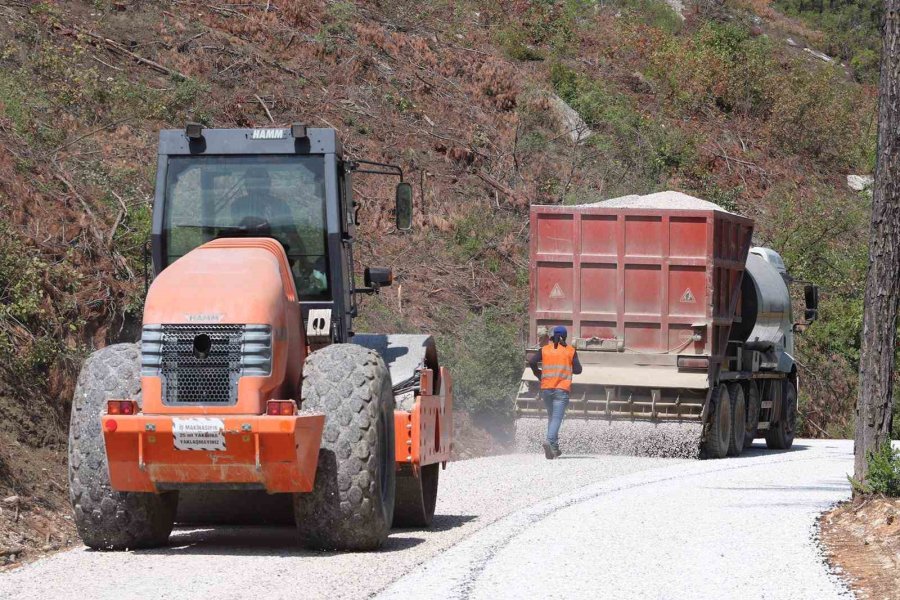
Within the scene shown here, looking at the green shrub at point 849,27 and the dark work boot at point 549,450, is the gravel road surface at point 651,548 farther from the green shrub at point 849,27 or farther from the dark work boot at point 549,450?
the green shrub at point 849,27

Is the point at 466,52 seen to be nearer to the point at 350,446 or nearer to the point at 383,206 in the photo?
the point at 383,206

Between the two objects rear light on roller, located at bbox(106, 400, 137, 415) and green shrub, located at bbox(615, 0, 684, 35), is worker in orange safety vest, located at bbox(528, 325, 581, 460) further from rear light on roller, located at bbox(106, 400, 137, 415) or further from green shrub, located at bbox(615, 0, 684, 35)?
green shrub, located at bbox(615, 0, 684, 35)

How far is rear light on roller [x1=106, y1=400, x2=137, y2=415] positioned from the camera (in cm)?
902

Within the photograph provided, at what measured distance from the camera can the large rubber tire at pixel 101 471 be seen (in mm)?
9258

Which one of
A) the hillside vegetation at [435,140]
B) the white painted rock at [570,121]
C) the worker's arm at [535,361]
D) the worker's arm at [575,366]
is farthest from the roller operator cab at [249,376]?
the white painted rock at [570,121]

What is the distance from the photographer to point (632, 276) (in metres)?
20.2

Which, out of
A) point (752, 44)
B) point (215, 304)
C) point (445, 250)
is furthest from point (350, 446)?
point (752, 44)

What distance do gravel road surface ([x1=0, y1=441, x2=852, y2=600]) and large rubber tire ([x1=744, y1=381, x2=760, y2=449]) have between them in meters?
8.08

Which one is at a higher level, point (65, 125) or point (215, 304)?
point (65, 125)

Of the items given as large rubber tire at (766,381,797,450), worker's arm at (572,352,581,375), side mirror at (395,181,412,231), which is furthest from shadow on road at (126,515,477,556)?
large rubber tire at (766,381,797,450)

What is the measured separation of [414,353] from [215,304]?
96.6 inches

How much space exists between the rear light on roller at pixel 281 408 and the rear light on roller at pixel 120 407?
3.13ft

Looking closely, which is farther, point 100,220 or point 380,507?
point 100,220

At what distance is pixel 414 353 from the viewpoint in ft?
36.9
